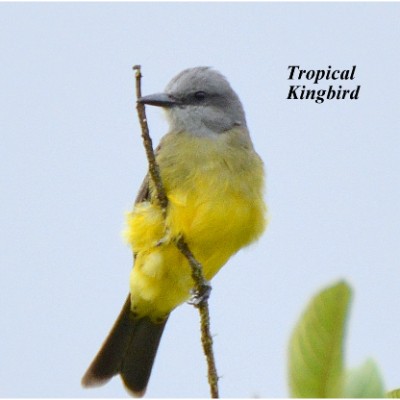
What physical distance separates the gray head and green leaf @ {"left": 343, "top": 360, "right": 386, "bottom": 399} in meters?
3.16

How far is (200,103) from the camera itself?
4691 mm

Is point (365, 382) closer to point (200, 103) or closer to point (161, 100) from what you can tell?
point (161, 100)

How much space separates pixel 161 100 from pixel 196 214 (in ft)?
2.58

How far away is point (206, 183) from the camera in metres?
4.08

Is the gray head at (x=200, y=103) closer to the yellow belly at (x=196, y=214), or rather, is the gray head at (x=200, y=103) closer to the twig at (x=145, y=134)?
the yellow belly at (x=196, y=214)

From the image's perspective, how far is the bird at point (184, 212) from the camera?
13.1ft

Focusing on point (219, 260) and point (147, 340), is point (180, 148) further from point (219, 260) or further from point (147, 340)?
point (147, 340)

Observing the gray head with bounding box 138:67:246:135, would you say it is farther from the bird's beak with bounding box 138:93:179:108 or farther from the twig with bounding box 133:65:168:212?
the twig with bounding box 133:65:168:212

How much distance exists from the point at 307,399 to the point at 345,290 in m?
0.19

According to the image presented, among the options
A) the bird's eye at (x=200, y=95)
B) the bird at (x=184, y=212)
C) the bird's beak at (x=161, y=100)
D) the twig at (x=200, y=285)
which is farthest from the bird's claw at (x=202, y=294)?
the bird's eye at (x=200, y=95)

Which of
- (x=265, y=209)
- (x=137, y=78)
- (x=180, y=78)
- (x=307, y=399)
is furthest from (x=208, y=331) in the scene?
(x=180, y=78)

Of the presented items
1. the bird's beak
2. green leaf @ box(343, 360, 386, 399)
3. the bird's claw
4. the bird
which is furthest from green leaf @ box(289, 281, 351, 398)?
the bird's beak

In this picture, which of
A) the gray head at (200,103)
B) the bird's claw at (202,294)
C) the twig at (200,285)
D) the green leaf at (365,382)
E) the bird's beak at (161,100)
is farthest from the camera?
the gray head at (200,103)

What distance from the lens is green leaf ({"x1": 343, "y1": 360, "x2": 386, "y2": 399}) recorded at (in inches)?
48.3
